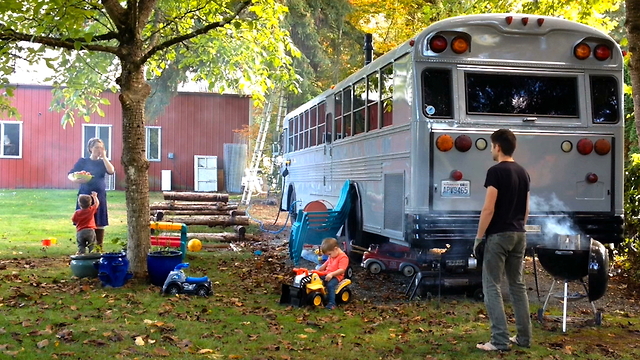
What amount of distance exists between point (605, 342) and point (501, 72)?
3.19 metres

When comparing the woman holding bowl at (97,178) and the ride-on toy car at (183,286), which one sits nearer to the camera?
the ride-on toy car at (183,286)

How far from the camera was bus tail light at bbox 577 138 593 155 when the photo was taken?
816cm

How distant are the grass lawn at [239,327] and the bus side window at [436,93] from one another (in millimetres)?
2072

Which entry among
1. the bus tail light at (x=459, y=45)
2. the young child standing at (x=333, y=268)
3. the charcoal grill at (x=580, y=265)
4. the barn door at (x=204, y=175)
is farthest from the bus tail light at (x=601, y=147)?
the barn door at (x=204, y=175)

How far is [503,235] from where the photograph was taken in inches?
232

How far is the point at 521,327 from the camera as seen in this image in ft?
19.7

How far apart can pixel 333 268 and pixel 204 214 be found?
8636 millimetres

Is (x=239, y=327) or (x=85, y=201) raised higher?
(x=85, y=201)

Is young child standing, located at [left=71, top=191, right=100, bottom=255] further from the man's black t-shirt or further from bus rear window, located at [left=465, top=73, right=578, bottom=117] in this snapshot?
the man's black t-shirt

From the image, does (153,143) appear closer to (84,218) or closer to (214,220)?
(214,220)

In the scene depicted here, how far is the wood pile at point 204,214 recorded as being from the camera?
14.1 m

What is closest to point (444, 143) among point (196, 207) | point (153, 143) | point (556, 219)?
point (556, 219)

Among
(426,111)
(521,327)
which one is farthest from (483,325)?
(426,111)

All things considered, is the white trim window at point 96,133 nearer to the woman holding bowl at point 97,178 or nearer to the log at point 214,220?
the log at point 214,220
